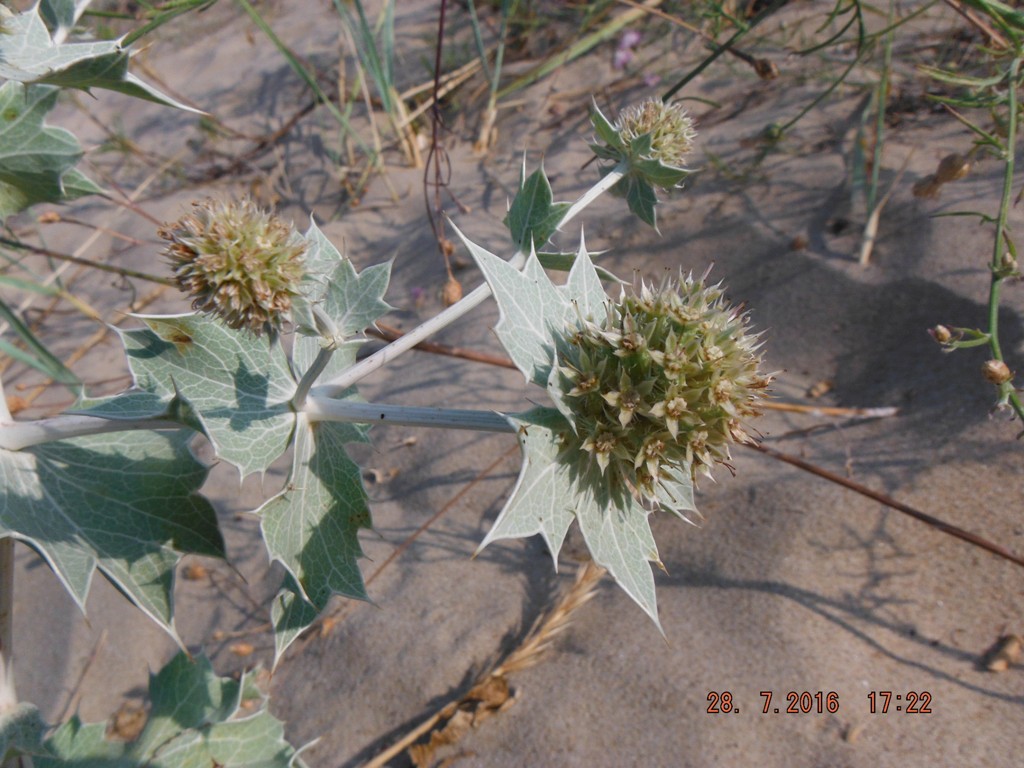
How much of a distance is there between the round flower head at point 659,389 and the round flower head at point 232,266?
1.79ft

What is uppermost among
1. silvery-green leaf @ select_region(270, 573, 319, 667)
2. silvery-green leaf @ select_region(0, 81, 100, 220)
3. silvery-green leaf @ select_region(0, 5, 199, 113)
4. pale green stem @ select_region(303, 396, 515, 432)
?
silvery-green leaf @ select_region(0, 5, 199, 113)

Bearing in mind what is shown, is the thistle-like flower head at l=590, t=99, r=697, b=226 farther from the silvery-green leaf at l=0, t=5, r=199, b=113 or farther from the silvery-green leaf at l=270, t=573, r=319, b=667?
the silvery-green leaf at l=270, t=573, r=319, b=667

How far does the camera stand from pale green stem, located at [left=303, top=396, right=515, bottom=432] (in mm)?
1255

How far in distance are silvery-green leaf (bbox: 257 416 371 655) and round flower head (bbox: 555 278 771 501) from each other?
52 cm

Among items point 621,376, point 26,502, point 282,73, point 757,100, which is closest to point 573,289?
point 621,376

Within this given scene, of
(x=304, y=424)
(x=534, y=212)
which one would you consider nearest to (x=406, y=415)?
(x=304, y=424)

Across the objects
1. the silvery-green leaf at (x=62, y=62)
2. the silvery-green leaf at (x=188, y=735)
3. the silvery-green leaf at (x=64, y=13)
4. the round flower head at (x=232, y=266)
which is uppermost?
the silvery-green leaf at (x=64, y=13)

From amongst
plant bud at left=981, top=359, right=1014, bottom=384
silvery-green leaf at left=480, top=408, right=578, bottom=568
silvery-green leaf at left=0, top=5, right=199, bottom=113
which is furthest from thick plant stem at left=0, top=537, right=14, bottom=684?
plant bud at left=981, top=359, right=1014, bottom=384

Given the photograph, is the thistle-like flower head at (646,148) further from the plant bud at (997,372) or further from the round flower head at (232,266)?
the round flower head at (232,266)

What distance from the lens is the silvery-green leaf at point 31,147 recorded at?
4.55 ft

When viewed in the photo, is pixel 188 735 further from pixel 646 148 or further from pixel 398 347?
pixel 646 148

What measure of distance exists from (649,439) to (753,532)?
0.89m

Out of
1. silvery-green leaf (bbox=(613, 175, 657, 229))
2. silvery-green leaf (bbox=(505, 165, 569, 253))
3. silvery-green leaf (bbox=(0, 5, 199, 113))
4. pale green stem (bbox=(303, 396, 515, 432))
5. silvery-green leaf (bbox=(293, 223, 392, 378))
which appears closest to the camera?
silvery-green leaf (bbox=(0, 5, 199, 113))

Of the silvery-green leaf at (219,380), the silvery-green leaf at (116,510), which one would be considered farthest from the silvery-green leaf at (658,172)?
the silvery-green leaf at (116,510)
